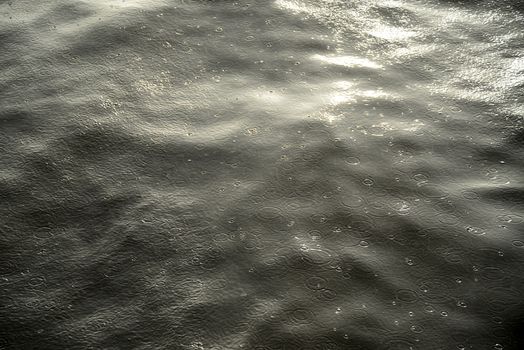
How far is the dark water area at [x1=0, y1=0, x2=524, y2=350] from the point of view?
57.9 inches

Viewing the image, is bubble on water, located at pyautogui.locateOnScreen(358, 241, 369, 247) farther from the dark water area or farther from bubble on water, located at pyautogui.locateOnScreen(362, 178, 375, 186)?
bubble on water, located at pyautogui.locateOnScreen(362, 178, 375, 186)

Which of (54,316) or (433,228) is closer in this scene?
(54,316)

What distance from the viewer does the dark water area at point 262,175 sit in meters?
1.47

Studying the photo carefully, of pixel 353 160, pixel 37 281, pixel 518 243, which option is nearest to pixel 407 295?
pixel 518 243

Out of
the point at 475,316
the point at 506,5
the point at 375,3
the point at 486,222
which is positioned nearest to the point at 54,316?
the point at 475,316

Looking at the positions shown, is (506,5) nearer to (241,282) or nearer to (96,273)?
(241,282)

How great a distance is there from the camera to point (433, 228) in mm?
1711

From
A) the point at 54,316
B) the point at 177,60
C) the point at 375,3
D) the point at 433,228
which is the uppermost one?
the point at 375,3

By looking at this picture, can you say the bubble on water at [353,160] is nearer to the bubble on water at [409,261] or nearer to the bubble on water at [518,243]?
the bubble on water at [409,261]

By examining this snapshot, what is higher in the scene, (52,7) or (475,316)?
(52,7)

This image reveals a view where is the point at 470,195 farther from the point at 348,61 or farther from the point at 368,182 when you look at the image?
the point at 348,61

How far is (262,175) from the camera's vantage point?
6.12 ft

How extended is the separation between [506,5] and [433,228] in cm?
165

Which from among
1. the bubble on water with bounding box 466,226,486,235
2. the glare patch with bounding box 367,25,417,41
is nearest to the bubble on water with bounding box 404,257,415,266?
the bubble on water with bounding box 466,226,486,235
